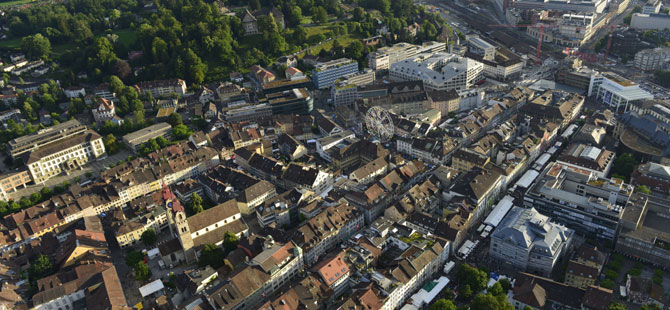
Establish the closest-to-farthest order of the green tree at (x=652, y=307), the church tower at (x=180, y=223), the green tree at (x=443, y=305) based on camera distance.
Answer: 1. the green tree at (x=652, y=307)
2. the green tree at (x=443, y=305)
3. the church tower at (x=180, y=223)

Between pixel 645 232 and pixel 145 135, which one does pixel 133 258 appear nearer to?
pixel 145 135

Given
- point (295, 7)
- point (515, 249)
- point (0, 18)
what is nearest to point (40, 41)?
point (0, 18)

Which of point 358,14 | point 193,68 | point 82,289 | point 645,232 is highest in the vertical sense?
point 358,14

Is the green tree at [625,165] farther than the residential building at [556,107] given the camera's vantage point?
No

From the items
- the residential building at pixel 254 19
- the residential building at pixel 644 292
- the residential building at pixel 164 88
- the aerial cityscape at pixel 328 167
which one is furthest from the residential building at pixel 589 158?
the residential building at pixel 254 19

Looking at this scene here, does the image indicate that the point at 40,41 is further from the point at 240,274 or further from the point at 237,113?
the point at 240,274

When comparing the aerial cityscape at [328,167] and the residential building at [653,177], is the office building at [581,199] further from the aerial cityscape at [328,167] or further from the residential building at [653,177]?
the residential building at [653,177]

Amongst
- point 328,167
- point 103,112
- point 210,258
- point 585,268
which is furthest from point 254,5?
point 585,268
